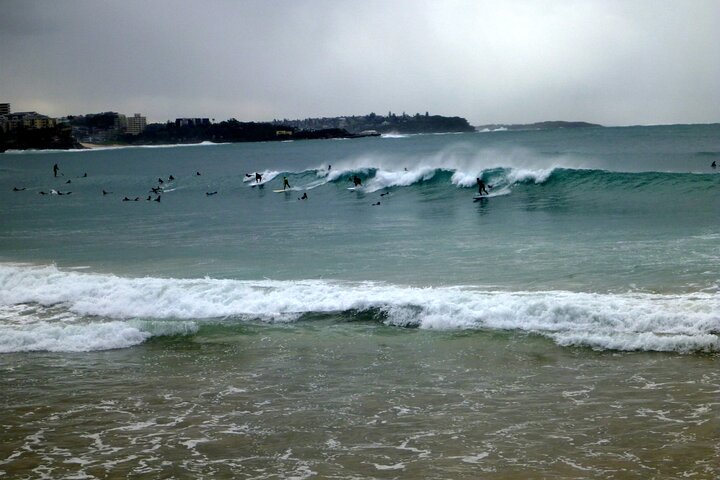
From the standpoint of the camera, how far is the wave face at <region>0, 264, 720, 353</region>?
37.8 feet

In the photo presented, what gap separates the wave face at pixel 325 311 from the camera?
11508mm

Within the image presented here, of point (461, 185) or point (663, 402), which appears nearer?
point (663, 402)

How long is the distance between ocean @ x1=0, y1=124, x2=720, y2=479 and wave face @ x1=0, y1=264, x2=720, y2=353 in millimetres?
50

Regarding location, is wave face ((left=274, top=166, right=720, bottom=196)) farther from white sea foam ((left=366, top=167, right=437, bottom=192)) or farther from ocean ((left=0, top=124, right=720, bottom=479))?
ocean ((left=0, top=124, right=720, bottom=479))

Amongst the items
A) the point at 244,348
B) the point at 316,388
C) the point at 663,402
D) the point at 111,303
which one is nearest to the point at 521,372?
the point at 663,402

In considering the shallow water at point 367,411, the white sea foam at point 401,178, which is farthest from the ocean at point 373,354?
the white sea foam at point 401,178

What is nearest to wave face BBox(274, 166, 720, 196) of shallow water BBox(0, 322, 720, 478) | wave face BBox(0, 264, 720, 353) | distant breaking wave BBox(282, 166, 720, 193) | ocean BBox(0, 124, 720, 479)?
distant breaking wave BBox(282, 166, 720, 193)

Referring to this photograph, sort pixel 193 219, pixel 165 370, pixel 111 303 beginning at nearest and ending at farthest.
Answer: pixel 165 370 → pixel 111 303 → pixel 193 219

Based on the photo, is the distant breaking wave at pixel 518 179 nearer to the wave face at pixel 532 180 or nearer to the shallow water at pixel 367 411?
the wave face at pixel 532 180

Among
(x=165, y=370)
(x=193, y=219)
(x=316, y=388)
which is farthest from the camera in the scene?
(x=193, y=219)

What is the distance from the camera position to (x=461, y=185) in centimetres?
4062

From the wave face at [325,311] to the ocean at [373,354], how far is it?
0.16ft

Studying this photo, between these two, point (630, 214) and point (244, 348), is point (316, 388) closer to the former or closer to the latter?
point (244, 348)

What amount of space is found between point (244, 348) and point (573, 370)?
5.09 m
